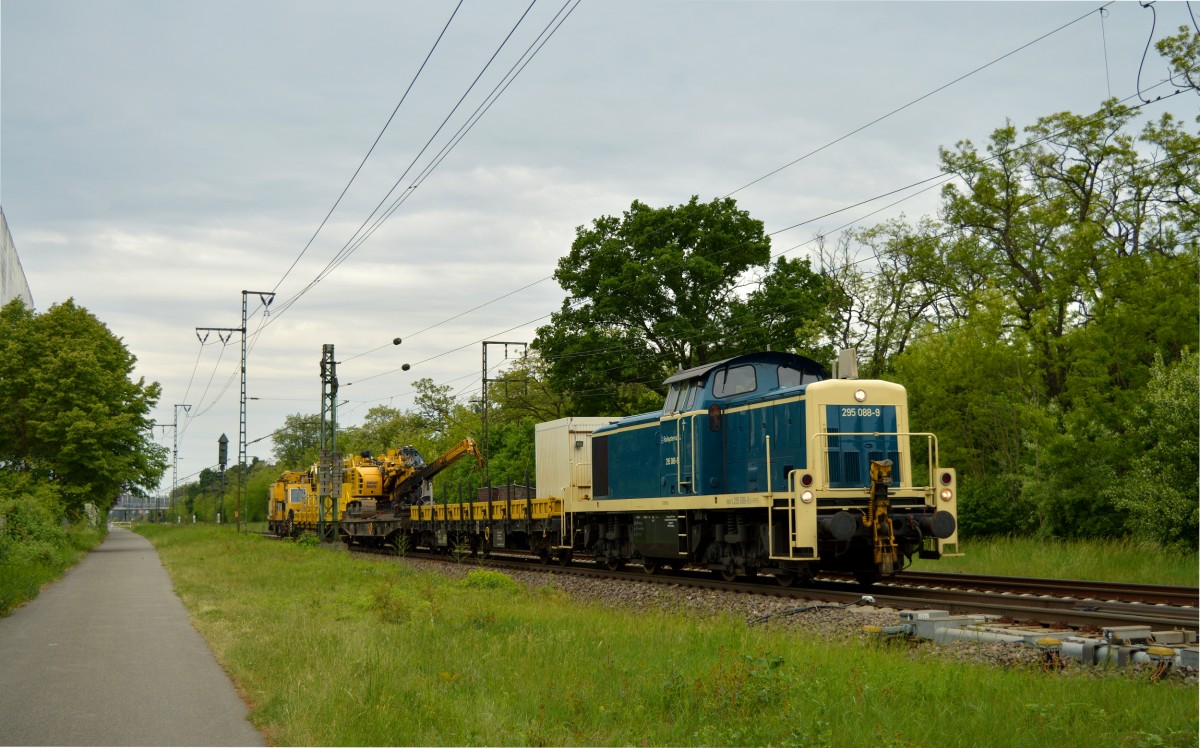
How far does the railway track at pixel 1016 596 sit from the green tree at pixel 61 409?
3263cm

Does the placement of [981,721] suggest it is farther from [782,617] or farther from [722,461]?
[722,461]

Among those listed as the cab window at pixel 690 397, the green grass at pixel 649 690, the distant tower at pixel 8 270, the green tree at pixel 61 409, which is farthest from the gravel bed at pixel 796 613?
the distant tower at pixel 8 270

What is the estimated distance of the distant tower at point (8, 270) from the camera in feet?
165

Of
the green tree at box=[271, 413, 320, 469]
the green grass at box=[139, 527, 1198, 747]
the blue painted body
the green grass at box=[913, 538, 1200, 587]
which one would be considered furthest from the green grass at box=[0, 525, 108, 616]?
the green tree at box=[271, 413, 320, 469]

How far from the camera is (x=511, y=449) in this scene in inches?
1966

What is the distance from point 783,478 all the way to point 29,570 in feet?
53.2

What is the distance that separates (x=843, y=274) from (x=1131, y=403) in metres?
20.1

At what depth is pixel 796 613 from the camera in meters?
12.7

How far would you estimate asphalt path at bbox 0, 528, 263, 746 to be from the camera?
24.9 ft

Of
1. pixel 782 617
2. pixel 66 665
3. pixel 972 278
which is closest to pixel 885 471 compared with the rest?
pixel 782 617

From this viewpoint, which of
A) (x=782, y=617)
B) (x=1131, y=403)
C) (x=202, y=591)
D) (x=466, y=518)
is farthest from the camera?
(x=466, y=518)

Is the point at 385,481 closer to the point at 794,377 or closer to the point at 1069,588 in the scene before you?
the point at 794,377

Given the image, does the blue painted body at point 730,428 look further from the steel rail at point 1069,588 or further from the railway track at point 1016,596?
the steel rail at point 1069,588

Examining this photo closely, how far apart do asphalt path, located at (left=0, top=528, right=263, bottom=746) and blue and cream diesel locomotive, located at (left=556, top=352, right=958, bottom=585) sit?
8604mm
